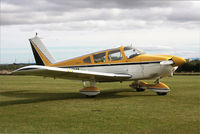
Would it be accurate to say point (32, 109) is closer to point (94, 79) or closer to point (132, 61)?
point (94, 79)

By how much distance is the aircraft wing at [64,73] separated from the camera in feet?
26.0

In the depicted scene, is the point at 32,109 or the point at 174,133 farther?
the point at 32,109

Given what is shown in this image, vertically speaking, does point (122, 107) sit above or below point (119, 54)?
below

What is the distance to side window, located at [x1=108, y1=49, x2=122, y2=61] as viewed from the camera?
10476 millimetres

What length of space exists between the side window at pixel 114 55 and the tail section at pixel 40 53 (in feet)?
14.1

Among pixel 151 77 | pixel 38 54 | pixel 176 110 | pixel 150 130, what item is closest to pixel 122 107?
pixel 176 110

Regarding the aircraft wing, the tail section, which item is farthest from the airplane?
the tail section

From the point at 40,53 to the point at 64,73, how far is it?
4.98 metres

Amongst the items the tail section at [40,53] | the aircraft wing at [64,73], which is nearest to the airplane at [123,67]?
the aircraft wing at [64,73]

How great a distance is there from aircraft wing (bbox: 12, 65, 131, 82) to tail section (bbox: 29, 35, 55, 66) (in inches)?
157

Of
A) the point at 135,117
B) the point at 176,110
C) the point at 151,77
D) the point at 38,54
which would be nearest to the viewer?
the point at 135,117

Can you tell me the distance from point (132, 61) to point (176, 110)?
383 cm

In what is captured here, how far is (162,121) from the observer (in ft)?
18.1

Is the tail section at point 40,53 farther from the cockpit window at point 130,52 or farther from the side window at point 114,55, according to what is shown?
the cockpit window at point 130,52
